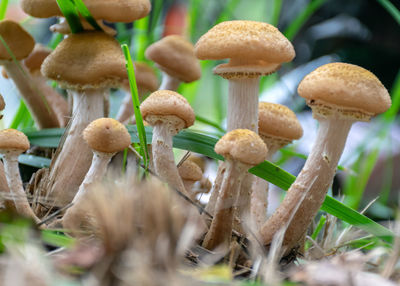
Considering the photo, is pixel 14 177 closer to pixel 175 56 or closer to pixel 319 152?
pixel 175 56

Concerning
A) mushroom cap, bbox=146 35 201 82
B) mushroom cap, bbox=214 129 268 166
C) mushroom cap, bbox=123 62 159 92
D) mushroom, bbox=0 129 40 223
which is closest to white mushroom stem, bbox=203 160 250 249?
mushroom cap, bbox=214 129 268 166

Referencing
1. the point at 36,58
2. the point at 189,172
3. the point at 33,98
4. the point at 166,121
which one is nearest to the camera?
the point at 166,121

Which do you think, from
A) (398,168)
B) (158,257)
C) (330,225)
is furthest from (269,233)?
(398,168)

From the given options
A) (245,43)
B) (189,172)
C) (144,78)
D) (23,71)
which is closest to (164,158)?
(189,172)

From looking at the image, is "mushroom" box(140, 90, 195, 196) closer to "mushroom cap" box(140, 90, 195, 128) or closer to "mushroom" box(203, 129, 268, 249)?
"mushroom cap" box(140, 90, 195, 128)

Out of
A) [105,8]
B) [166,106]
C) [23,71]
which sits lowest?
[23,71]

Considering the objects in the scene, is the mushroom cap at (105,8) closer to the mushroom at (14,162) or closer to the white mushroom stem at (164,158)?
the white mushroom stem at (164,158)

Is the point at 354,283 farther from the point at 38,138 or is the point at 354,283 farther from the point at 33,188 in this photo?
the point at 38,138
